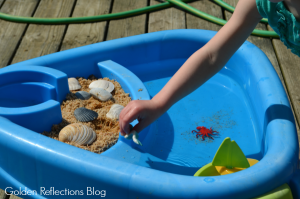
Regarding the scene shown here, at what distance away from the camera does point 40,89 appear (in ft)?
4.75

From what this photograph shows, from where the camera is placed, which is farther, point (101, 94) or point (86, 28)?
point (86, 28)

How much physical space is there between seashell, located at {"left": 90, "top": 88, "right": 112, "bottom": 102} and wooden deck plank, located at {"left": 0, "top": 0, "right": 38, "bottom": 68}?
74cm

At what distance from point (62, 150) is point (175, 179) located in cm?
37

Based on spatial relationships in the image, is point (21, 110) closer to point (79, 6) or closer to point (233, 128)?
point (233, 128)

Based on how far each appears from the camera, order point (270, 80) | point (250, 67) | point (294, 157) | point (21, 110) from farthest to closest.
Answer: point (250, 67)
point (270, 80)
point (21, 110)
point (294, 157)

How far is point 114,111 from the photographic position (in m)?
1.39

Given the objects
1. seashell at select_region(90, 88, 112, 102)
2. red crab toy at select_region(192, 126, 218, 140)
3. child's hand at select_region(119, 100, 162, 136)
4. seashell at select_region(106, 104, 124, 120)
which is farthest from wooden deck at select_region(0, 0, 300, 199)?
child's hand at select_region(119, 100, 162, 136)

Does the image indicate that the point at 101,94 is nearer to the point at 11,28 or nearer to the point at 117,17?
the point at 117,17

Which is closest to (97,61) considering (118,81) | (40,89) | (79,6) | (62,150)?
(118,81)

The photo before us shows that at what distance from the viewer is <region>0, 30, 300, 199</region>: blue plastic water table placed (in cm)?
94

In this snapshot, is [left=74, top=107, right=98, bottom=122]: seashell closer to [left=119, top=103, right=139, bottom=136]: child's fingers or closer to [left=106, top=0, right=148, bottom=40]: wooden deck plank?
[left=119, top=103, right=139, bottom=136]: child's fingers

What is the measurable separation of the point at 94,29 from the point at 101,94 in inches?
35.8

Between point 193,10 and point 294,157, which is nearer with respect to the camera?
point 294,157

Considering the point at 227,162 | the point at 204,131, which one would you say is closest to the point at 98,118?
the point at 204,131
